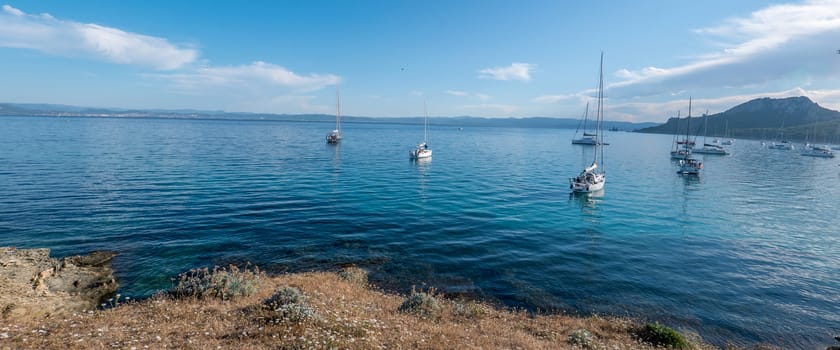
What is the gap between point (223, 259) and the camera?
20438 millimetres

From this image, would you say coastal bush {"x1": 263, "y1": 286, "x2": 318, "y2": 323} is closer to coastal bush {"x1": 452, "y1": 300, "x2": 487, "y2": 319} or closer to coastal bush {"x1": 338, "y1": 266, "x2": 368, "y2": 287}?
coastal bush {"x1": 452, "y1": 300, "x2": 487, "y2": 319}

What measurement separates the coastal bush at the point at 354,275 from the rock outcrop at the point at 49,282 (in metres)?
9.75

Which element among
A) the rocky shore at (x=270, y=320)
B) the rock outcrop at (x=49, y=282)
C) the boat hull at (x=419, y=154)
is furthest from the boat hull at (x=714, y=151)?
the rock outcrop at (x=49, y=282)

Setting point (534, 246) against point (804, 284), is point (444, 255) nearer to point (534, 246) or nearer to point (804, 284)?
point (534, 246)

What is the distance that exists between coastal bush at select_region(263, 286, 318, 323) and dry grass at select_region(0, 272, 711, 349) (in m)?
0.17

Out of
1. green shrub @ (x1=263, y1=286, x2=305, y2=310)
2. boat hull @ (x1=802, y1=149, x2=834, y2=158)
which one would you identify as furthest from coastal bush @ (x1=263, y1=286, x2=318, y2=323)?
boat hull @ (x1=802, y1=149, x2=834, y2=158)

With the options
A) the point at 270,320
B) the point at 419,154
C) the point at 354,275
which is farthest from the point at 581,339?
the point at 419,154

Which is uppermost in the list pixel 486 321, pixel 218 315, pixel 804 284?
pixel 218 315

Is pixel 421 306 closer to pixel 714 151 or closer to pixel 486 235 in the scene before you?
pixel 486 235

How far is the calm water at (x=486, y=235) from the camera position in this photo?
17.9 meters

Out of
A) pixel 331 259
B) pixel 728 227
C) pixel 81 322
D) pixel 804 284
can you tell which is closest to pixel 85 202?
pixel 331 259

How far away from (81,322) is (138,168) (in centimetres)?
4650

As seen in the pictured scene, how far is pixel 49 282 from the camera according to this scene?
16031mm

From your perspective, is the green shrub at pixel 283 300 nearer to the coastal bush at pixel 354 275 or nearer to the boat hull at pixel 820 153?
the coastal bush at pixel 354 275
